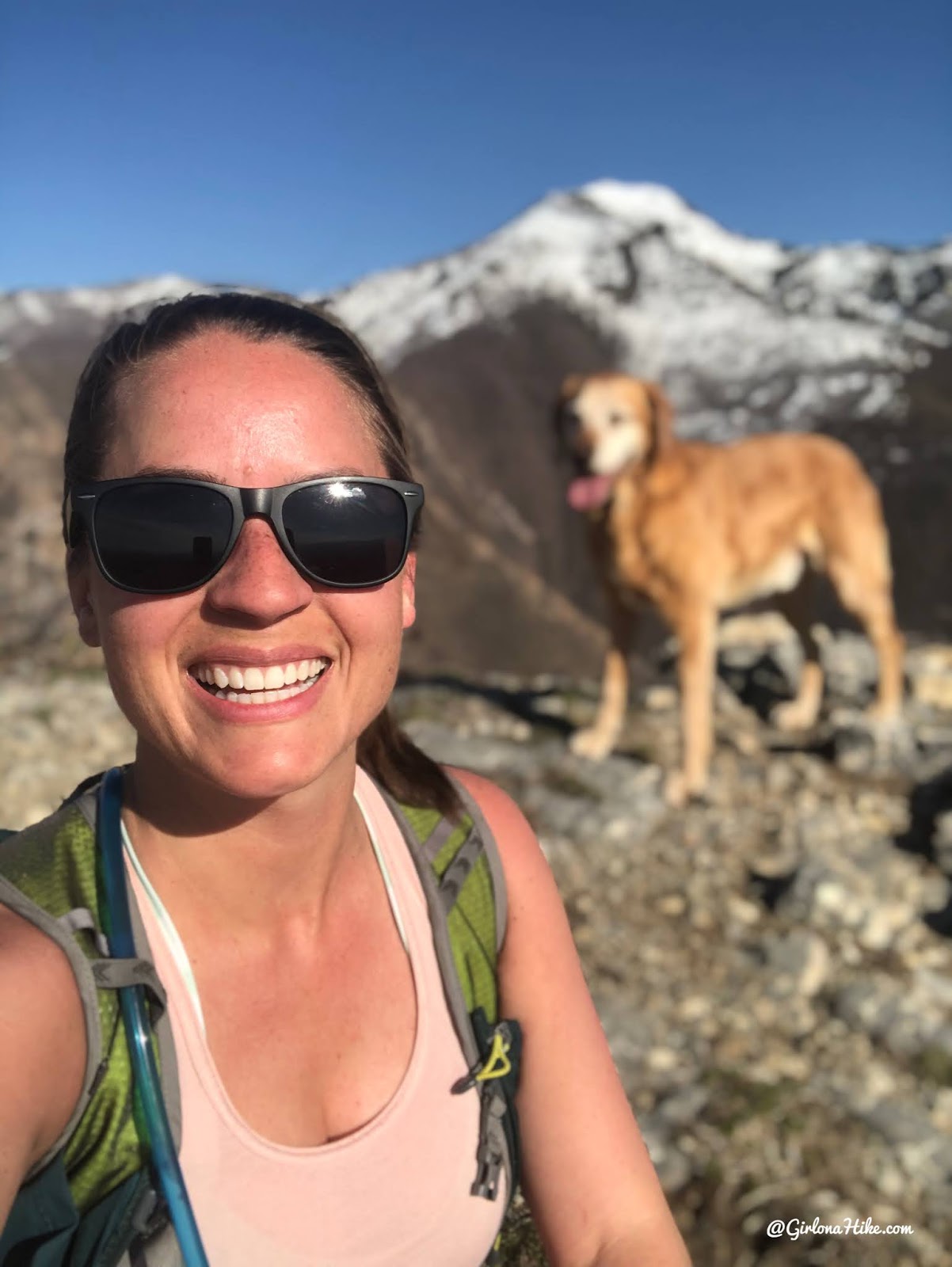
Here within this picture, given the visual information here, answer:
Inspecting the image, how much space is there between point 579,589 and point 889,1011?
35.6 feet

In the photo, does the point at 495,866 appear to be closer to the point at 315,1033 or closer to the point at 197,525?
the point at 315,1033

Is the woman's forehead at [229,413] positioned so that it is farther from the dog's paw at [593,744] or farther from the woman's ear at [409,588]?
the dog's paw at [593,744]

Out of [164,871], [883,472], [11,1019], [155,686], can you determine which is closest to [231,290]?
[155,686]

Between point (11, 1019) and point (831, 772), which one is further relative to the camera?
point (831, 772)

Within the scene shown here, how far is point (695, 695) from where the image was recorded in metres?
6.17

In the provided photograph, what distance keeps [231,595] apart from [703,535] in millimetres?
5283

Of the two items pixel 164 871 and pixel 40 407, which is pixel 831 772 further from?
pixel 40 407

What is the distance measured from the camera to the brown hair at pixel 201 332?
50.1 inches

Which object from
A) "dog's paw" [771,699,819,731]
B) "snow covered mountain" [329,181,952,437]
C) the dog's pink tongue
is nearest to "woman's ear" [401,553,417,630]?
the dog's pink tongue

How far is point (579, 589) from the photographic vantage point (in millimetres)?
14742

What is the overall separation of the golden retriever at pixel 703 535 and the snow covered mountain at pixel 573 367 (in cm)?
510

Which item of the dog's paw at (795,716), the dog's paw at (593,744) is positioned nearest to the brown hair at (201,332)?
the dog's paw at (593,744)

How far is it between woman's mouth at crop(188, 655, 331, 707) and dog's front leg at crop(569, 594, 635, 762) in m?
5.35

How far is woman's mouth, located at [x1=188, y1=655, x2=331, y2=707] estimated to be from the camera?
1.26 m
